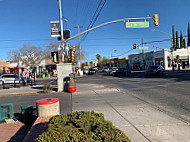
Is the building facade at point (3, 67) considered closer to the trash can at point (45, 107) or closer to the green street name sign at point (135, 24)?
the green street name sign at point (135, 24)

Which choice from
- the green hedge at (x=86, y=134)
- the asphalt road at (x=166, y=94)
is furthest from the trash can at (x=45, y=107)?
the asphalt road at (x=166, y=94)

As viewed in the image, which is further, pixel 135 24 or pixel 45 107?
pixel 135 24

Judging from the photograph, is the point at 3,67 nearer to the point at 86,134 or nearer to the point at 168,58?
the point at 168,58

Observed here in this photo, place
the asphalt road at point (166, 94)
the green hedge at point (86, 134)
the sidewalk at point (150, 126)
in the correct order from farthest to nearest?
the asphalt road at point (166, 94) < the sidewalk at point (150, 126) < the green hedge at point (86, 134)

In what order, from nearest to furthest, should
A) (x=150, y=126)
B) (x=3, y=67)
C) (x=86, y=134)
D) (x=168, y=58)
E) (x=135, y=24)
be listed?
(x=86, y=134), (x=150, y=126), (x=135, y=24), (x=168, y=58), (x=3, y=67)

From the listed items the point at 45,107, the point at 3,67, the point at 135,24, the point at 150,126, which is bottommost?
the point at 150,126

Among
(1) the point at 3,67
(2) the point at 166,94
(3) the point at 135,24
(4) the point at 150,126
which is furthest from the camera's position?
(1) the point at 3,67

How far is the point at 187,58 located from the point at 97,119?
47556mm

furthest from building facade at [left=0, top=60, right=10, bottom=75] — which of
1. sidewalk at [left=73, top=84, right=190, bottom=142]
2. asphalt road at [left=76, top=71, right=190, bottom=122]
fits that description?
sidewalk at [left=73, top=84, right=190, bottom=142]

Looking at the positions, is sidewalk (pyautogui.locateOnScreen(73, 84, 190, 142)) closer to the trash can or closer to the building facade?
the trash can

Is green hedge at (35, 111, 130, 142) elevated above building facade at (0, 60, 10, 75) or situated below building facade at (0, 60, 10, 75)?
below

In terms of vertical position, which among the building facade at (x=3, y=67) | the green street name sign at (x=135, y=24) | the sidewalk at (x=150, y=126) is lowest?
the sidewalk at (x=150, y=126)

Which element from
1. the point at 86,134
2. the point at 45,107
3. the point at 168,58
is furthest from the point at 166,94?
the point at 168,58

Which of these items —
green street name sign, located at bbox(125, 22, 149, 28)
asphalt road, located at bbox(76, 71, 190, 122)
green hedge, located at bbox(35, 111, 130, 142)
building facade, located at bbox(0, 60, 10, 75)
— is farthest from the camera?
building facade, located at bbox(0, 60, 10, 75)
